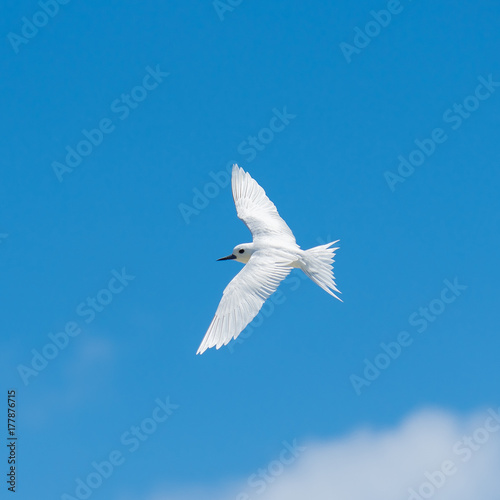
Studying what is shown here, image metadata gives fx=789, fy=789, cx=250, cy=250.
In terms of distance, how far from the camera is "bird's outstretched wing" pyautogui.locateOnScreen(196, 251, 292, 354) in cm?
1460

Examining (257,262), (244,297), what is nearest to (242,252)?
(257,262)

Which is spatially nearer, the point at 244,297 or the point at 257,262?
the point at 244,297

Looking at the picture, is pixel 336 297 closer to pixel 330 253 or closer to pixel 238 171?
pixel 330 253

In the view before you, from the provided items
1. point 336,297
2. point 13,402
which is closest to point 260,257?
point 336,297

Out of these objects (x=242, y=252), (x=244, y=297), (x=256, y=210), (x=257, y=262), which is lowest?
(x=244, y=297)

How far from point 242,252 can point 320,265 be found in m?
1.91

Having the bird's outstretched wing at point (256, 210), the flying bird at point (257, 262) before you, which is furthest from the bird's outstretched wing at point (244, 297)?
the bird's outstretched wing at point (256, 210)

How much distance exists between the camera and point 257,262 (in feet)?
55.1

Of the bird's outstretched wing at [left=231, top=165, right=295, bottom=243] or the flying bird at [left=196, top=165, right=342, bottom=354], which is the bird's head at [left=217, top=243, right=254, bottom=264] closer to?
the flying bird at [left=196, top=165, right=342, bottom=354]

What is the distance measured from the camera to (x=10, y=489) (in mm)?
16000

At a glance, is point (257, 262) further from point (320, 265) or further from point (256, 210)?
point (256, 210)

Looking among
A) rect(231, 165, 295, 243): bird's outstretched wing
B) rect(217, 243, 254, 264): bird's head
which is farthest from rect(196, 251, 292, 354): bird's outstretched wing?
rect(231, 165, 295, 243): bird's outstretched wing

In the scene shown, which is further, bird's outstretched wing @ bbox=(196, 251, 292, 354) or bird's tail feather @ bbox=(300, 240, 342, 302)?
bird's tail feather @ bbox=(300, 240, 342, 302)

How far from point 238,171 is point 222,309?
6892 millimetres
